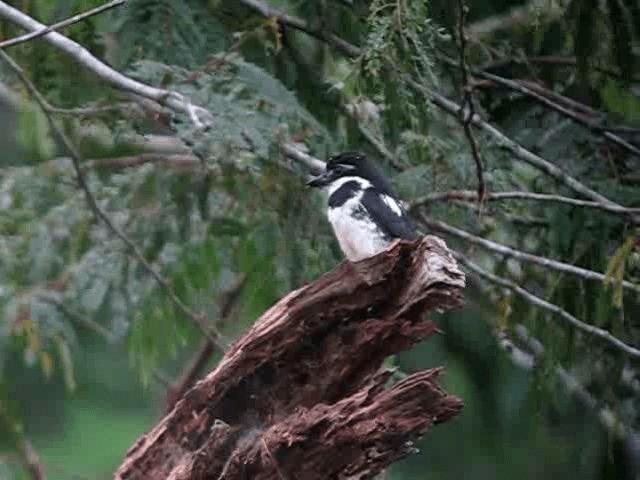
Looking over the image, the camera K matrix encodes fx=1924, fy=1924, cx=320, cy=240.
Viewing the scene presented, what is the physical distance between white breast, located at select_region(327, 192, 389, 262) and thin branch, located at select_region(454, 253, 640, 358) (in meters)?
0.57

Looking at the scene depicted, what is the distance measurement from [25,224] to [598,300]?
3711 mm

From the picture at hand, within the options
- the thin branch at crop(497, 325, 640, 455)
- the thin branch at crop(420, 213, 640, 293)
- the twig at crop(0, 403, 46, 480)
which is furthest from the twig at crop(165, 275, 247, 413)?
the thin branch at crop(420, 213, 640, 293)

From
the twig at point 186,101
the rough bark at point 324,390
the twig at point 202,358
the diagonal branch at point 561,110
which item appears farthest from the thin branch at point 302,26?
the twig at point 202,358

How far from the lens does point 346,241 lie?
287 inches

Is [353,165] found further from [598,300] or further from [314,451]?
[314,451]

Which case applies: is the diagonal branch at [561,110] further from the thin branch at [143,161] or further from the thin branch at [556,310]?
the thin branch at [143,161]

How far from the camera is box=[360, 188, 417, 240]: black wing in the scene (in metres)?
7.14

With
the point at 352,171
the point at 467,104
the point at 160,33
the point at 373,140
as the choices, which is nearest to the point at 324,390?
the point at 352,171

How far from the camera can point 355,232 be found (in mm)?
7246

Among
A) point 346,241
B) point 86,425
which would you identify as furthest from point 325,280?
point 86,425

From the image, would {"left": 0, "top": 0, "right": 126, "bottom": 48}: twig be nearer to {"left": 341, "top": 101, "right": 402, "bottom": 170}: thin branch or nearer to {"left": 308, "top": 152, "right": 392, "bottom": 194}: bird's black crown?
{"left": 308, "top": 152, "right": 392, "bottom": 194}: bird's black crown

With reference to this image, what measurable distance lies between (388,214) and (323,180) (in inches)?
18.4

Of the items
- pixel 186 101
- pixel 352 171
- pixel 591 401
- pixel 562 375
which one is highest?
pixel 186 101

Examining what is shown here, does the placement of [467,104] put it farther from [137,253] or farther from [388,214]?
[137,253]
